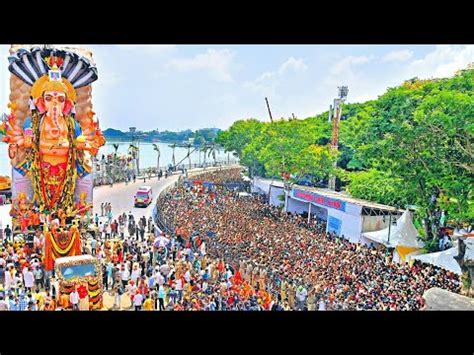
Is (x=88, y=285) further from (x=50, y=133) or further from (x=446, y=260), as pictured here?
(x=446, y=260)

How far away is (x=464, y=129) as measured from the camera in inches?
313

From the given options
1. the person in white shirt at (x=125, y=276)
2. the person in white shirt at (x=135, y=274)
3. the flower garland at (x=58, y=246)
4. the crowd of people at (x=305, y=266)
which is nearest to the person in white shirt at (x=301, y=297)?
the crowd of people at (x=305, y=266)

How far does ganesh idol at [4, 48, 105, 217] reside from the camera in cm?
910

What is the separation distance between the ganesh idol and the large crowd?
0.98m

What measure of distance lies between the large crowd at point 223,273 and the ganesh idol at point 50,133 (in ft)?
3.20

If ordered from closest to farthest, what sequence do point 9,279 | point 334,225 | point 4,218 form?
point 9,279
point 4,218
point 334,225

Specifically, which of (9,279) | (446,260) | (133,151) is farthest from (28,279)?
(133,151)

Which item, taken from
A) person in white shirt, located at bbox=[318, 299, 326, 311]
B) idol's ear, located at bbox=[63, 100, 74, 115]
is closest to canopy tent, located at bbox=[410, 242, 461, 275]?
person in white shirt, located at bbox=[318, 299, 326, 311]

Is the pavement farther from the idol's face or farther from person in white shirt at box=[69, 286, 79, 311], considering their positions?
→ person in white shirt at box=[69, 286, 79, 311]

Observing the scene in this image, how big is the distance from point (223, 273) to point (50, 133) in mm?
4503

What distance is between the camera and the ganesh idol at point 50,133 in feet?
29.9

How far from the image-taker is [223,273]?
7.91 metres

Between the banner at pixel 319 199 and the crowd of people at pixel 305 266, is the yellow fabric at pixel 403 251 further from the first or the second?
the banner at pixel 319 199
